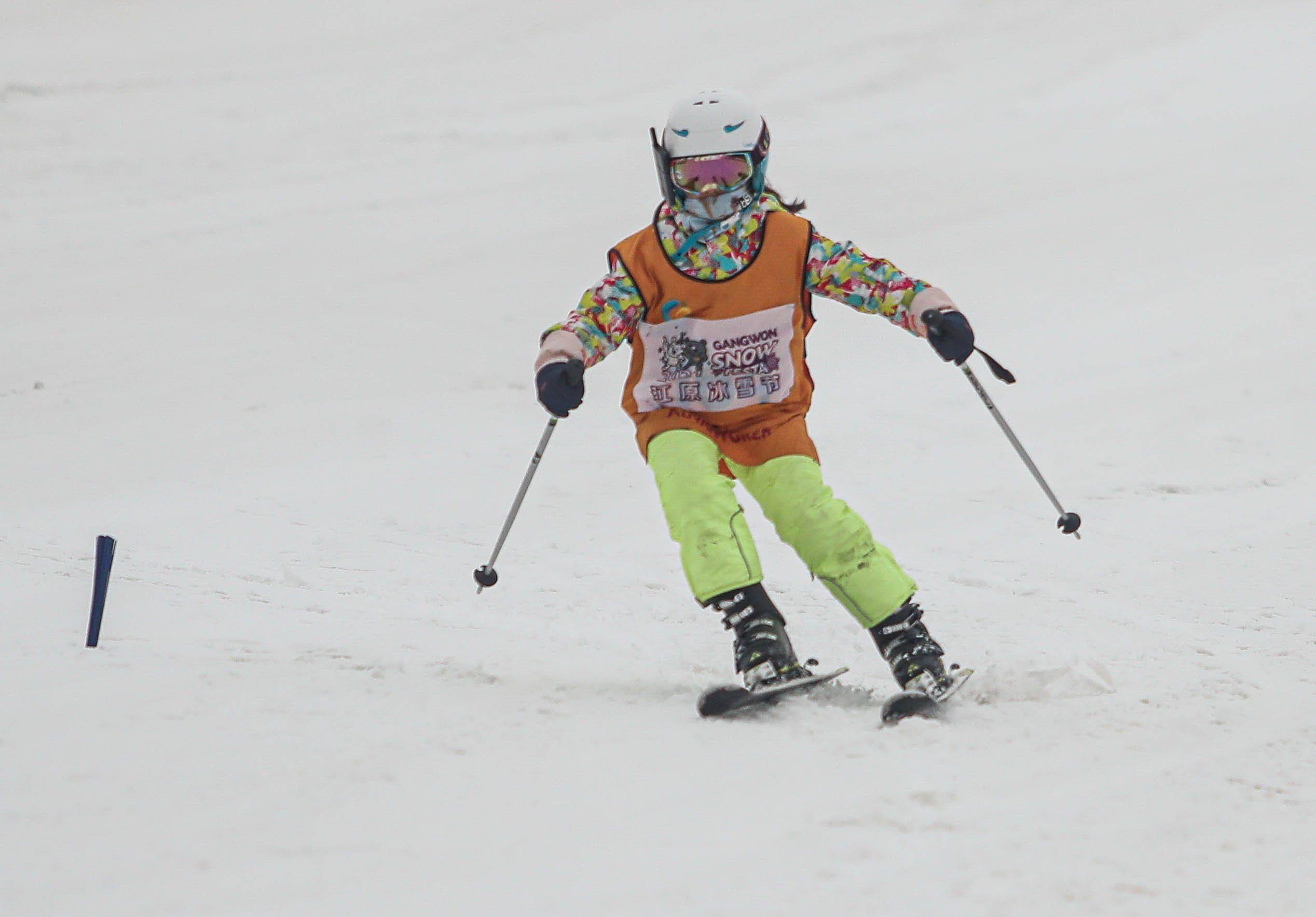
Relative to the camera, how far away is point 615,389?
795 centimetres

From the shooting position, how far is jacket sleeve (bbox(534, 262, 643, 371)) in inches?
143

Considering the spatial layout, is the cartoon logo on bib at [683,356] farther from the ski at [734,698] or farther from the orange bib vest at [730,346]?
the ski at [734,698]

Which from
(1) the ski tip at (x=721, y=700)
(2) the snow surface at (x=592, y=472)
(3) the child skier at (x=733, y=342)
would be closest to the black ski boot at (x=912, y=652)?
(3) the child skier at (x=733, y=342)

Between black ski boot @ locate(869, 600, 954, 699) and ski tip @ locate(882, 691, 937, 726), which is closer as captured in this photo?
ski tip @ locate(882, 691, 937, 726)

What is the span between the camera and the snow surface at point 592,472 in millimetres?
2541

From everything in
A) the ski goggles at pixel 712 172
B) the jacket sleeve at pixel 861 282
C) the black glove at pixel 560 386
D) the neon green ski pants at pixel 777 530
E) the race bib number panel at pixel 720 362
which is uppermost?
the ski goggles at pixel 712 172

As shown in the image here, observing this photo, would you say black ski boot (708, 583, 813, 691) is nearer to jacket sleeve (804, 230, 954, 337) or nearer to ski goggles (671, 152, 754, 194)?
jacket sleeve (804, 230, 954, 337)

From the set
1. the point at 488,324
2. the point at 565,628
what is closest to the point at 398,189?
the point at 488,324

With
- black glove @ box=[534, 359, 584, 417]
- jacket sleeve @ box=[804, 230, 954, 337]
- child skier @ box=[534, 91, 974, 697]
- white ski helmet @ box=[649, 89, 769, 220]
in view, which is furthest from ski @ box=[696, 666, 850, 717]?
white ski helmet @ box=[649, 89, 769, 220]

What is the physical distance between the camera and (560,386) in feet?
11.3

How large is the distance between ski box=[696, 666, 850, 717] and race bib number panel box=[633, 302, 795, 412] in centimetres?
84

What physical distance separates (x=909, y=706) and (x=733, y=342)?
1113mm

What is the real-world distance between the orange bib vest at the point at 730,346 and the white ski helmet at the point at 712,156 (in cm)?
12

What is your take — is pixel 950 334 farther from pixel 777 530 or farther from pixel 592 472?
pixel 592 472
